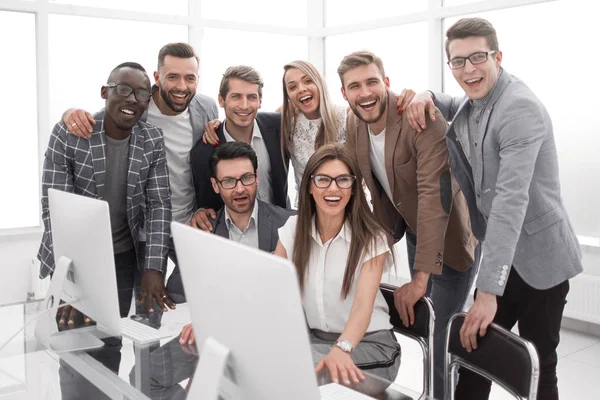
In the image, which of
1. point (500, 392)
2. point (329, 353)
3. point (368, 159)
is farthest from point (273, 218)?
point (500, 392)

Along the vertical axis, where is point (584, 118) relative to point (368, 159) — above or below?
above

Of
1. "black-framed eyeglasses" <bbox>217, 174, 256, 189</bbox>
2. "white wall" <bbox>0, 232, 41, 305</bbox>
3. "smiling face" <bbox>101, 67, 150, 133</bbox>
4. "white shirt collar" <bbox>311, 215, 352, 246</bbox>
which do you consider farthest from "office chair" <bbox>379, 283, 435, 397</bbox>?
"white wall" <bbox>0, 232, 41, 305</bbox>

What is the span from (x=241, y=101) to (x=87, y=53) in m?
2.71

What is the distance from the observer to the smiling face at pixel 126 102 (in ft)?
8.61

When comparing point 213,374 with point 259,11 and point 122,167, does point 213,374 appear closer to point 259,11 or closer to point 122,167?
point 122,167

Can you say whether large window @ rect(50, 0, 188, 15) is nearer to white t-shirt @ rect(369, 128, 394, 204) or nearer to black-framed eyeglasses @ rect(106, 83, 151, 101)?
black-framed eyeglasses @ rect(106, 83, 151, 101)

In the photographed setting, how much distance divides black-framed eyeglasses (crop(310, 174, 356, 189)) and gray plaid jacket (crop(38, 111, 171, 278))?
2.65 feet

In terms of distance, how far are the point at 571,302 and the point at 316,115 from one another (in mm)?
2533

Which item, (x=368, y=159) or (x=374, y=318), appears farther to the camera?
(x=368, y=159)

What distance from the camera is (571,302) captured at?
4.39 metres

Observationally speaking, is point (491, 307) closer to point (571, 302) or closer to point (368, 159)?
point (368, 159)

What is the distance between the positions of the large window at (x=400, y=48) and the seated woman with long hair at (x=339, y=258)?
3.22 meters

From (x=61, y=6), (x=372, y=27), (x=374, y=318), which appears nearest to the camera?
(x=374, y=318)

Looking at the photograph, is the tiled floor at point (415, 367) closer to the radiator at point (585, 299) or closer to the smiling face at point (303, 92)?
the radiator at point (585, 299)
